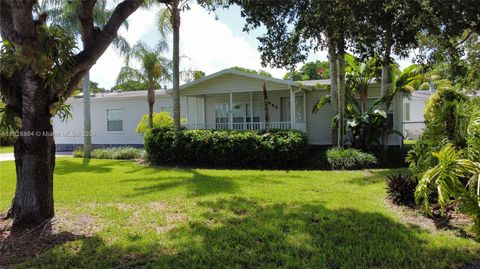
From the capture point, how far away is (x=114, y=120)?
83.5 ft

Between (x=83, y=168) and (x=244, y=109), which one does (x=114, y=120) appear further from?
(x=83, y=168)

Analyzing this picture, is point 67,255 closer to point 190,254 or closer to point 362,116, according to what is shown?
point 190,254

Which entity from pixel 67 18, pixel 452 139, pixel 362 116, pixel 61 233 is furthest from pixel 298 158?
pixel 67 18

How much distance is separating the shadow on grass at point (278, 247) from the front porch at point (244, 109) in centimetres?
1266

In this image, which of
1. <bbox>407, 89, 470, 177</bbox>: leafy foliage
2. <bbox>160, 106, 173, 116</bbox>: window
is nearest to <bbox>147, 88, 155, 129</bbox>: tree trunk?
<bbox>160, 106, 173, 116</bbox>: window

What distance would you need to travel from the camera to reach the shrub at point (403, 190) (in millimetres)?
7445

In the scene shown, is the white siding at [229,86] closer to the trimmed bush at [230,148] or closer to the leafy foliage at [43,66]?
the trimmed bush at [230,148]

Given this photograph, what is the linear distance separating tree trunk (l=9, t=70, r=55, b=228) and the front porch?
13.0 m

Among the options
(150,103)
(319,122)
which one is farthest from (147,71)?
(319,122)

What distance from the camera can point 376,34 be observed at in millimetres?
6480

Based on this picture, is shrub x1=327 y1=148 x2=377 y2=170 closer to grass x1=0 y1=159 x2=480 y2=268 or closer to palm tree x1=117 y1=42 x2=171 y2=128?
grass x1=0 y1=159 x2=480 y2=268

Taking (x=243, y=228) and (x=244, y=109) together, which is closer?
(x=243, y=228)

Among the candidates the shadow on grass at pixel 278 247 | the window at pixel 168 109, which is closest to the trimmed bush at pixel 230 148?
the shadow on grass at pixel 278 247

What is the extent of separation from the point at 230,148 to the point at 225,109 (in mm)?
7290
